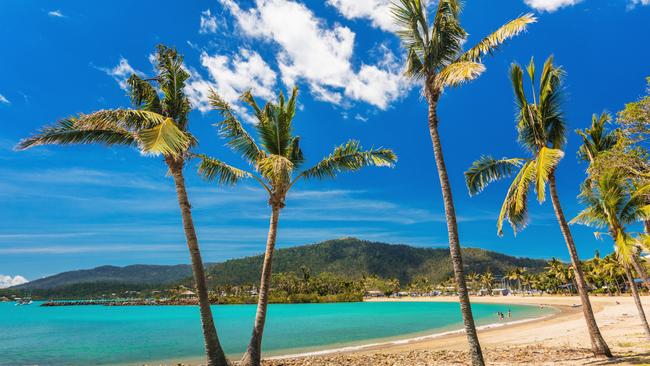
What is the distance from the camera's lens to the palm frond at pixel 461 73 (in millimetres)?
7141

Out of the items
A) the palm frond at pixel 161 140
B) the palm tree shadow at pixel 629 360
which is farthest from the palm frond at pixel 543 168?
the palm frond at pixel 161 140

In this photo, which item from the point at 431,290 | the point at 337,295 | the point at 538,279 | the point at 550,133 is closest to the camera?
the point at 550,133

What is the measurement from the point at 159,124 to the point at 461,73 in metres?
6.81

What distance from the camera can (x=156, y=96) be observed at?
10945 mm

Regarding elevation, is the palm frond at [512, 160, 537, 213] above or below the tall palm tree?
below

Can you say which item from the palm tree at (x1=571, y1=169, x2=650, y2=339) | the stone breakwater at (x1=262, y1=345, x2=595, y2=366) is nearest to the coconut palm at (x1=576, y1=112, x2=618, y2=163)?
the palm tree at (x1=571, y1=169, x2=650, y2=339)

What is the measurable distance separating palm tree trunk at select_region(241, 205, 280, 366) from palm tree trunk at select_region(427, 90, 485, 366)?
201 inches

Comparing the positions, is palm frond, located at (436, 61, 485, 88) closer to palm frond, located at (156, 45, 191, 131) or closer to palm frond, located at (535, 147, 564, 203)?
palm frond, located at (535, 147, 564, 203)

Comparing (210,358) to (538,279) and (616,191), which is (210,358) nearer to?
(616,191)

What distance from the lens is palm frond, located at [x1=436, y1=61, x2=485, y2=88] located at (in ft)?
23.4

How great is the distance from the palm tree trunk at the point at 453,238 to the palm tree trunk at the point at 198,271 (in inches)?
247

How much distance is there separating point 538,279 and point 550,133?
121582mm

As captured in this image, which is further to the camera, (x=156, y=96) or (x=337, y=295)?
(x=337, y=295)

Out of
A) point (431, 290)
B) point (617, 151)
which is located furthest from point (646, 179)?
point (431, 290)
